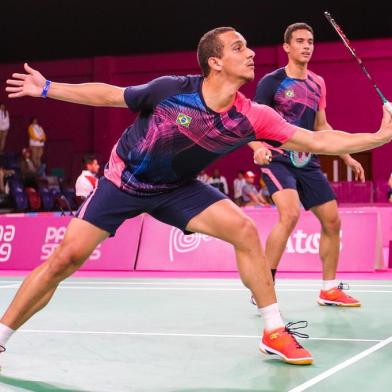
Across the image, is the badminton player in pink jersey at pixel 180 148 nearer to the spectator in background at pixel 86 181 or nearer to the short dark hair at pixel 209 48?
the short dark hair at pixel 209 48

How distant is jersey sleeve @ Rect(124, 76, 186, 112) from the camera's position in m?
3.74

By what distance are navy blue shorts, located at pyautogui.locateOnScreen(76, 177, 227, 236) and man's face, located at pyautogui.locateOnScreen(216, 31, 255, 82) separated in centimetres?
57

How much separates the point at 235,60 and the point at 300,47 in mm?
2173

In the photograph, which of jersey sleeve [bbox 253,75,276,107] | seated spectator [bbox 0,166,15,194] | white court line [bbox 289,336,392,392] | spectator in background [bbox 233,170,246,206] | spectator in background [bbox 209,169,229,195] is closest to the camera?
white court line [bbox 289,336,392,392]

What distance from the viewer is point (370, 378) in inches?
138

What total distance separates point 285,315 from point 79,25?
2048cm

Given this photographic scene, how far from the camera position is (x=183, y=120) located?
3742 mm

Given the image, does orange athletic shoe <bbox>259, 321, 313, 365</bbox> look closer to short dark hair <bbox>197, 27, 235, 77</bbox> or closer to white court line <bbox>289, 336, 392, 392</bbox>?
white court line <bbox>289, 336, 392, 392</bbox>

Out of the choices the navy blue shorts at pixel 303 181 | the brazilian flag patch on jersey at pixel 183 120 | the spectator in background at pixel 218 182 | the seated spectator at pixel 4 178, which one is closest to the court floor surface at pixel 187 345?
the navy blue shorts at pixel 303 181

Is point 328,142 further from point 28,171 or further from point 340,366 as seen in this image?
point 28,171

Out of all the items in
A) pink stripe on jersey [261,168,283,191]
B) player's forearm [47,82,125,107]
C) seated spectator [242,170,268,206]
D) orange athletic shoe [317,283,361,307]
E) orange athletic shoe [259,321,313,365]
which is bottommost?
orange athletic shoe [317,283,361,307]

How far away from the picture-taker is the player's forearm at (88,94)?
3688 millimetres

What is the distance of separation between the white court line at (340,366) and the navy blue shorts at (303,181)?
1459 mm

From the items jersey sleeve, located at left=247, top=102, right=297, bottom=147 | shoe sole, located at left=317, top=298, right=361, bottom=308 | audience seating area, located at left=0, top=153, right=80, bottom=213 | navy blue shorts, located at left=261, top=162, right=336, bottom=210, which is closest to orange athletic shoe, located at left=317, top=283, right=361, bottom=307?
shoe sole, located at left=317, top=298, right=361, bottom=308
